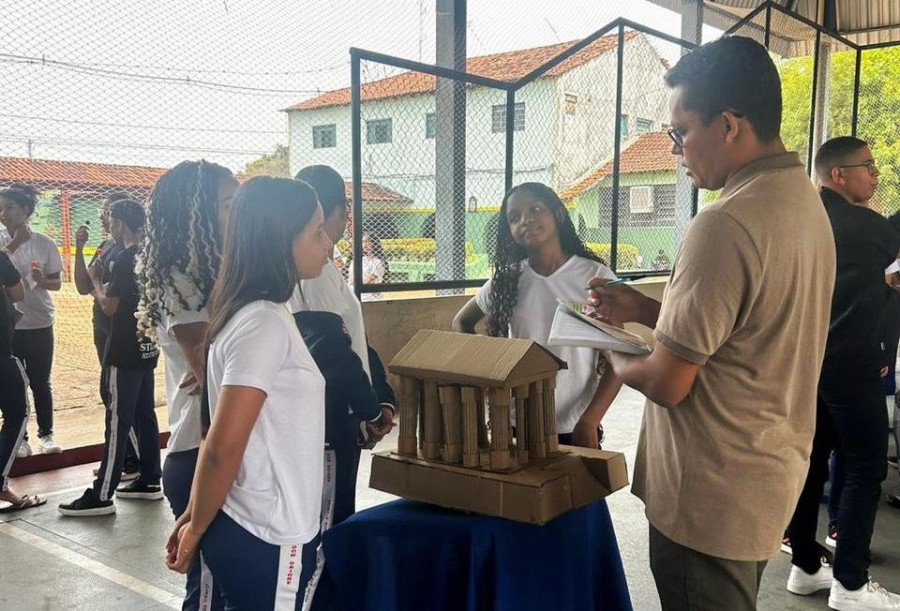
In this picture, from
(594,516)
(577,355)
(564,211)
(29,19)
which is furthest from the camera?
(29,19)

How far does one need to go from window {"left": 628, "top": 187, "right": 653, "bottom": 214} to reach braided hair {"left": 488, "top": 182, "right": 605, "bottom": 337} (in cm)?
464

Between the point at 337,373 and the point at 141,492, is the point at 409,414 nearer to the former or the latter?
the point at 337,373

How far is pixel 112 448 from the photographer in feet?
12.3

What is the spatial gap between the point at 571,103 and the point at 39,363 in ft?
14.4

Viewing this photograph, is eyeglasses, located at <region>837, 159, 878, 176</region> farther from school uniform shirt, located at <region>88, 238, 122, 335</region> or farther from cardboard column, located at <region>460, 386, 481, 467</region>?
school uniform shirt, located at <region>88, 238, 122, 335</region>

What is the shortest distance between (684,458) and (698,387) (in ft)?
0.45

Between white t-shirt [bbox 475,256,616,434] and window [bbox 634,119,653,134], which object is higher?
window [bbox 634,119,653,134]

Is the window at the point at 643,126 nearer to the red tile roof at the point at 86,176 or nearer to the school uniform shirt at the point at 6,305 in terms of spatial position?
the red tile roof at the point at 86,176

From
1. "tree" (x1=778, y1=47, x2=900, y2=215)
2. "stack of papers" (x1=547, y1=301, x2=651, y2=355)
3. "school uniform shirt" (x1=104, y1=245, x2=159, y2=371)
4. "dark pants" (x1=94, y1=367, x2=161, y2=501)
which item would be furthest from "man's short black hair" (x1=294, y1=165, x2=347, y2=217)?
"tree" (x1=778, y1=47, x2=900, y2=215)

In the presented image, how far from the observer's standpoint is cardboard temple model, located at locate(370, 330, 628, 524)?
1657 millimetres

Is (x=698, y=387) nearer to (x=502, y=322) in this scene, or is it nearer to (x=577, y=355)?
(x=577, y=355)

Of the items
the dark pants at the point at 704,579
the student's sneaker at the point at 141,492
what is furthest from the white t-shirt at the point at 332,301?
the student's sneaker at the point at 141,492

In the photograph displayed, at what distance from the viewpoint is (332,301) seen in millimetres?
2240

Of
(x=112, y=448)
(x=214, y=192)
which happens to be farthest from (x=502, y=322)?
(x=112, y=448)
